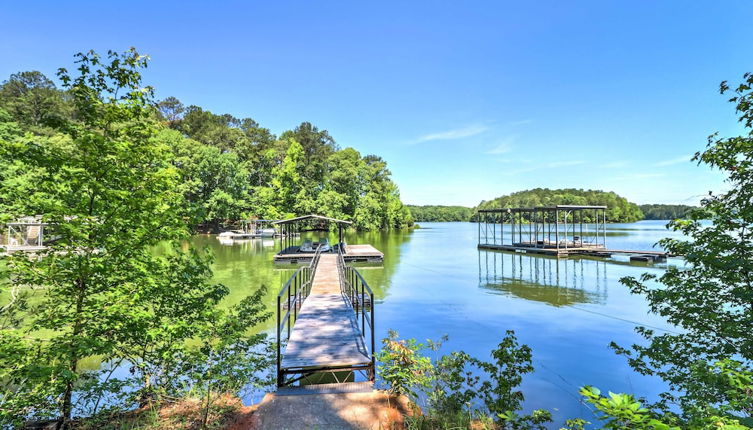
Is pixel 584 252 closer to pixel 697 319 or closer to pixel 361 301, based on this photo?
pixel 361 301

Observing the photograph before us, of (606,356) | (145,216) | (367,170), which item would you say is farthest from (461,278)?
(367,170)

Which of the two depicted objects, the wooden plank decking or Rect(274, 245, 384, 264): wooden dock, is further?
Rect(274, 245, 384, 264): wooden dock

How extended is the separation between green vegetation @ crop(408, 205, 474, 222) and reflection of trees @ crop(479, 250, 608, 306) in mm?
118096

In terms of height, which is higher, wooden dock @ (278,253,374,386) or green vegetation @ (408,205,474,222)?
green vegetation @ (408,205,474,222)

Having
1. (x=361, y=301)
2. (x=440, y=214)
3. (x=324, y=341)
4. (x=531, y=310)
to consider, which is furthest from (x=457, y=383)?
(x=440, y=214)

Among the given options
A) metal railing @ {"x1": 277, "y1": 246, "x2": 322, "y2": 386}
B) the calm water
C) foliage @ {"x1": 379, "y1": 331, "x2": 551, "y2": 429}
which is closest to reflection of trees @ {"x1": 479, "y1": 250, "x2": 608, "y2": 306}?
the calm water

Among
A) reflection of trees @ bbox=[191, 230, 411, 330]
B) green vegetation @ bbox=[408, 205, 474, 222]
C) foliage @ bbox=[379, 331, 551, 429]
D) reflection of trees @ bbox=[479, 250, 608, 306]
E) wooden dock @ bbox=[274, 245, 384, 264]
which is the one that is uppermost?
green vegetation @ bbox=[408, 205, 474, 222]

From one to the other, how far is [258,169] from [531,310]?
1876 inches

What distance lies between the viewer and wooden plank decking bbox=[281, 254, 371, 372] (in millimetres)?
5227

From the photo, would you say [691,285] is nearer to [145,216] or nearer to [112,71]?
[145,216]

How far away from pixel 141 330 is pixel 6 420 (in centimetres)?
115

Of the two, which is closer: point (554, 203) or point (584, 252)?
point (584, 252)

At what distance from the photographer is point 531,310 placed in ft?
37.9

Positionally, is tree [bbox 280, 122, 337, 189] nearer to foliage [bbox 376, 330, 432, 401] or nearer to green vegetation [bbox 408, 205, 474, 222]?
foliage [bbox 376, 330, 432, 401]
